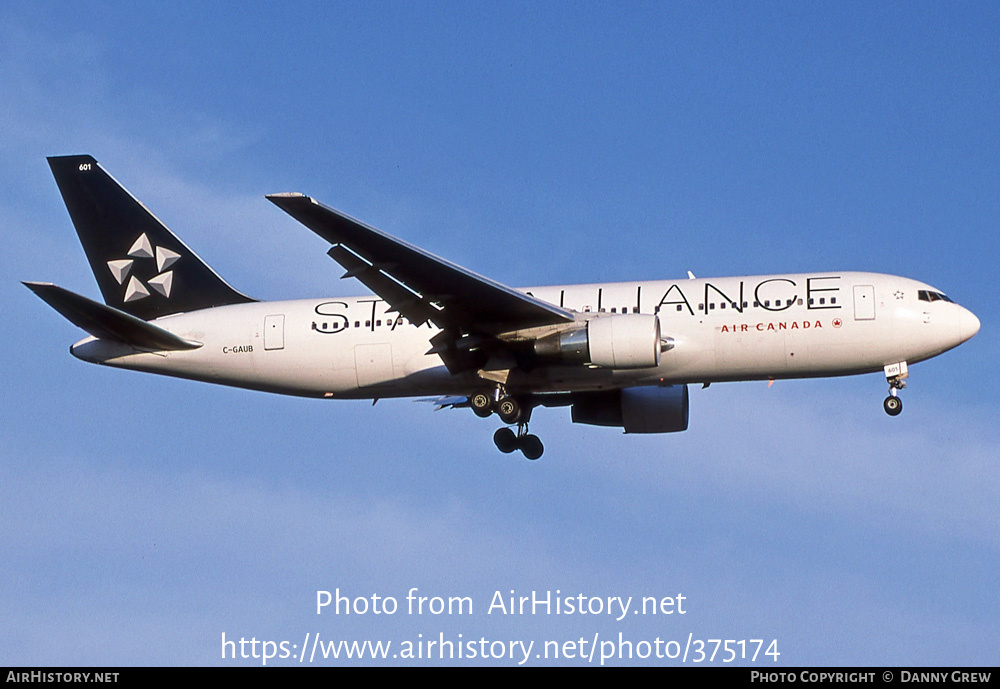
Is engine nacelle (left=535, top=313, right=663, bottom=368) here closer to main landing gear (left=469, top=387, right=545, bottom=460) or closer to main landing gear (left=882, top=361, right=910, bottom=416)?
main landing gear (left=469, top=387, right=545, bottom=460)

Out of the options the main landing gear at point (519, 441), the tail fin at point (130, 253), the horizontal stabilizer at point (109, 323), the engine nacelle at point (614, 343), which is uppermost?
the tail fin at point (130, 253)

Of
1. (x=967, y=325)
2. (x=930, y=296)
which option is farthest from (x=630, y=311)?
(x=967, y=325)

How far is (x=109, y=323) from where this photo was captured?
35656 millimetres

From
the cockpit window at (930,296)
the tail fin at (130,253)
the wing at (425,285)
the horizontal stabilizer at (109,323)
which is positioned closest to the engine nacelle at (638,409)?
the wing at (425,285)

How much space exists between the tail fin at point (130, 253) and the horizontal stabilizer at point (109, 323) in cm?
179

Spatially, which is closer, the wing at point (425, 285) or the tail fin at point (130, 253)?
the wing at point (425, 285)

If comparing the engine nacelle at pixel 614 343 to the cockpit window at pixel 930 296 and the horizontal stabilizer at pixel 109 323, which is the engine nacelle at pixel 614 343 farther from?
the horizontal stabilizer at pixel 109 323

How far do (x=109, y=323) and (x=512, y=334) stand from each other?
1089cm

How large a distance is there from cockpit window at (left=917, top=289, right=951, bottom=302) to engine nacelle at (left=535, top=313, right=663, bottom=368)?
22.2 ft

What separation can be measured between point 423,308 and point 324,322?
12.2ft

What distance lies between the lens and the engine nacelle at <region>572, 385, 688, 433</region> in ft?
123

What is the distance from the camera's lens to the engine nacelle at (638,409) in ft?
123

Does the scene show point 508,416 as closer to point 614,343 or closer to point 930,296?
point 614,343

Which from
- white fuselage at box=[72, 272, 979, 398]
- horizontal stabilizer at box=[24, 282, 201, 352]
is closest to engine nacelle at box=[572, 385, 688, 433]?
white fuselage at box=[72, 272, 979, 398]
